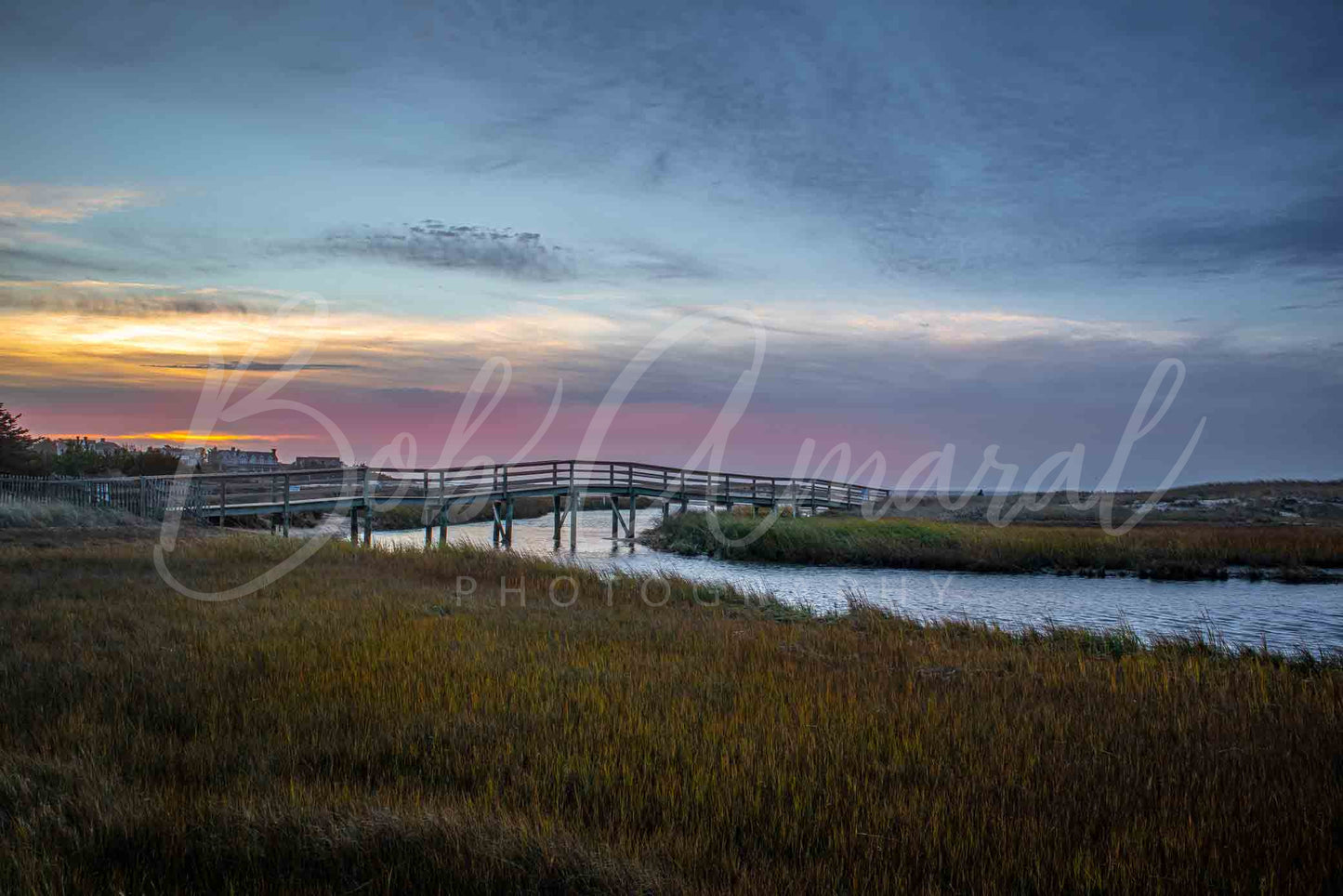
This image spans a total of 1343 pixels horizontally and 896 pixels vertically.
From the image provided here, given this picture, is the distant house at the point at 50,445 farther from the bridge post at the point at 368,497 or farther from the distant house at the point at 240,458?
the bridge post at the point at 368,497

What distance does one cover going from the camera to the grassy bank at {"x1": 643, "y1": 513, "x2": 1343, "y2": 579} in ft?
98.8

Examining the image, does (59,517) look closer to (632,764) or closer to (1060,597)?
(632,764)

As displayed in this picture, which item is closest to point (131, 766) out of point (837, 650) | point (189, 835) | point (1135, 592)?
point (189, 835)

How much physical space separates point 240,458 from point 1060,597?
5844 centimetres

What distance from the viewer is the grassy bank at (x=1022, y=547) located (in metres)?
30.1

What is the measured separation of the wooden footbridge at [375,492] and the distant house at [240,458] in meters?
9.87

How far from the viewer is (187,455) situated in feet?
162

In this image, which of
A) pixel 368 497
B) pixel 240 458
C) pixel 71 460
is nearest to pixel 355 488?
pixel 368 497

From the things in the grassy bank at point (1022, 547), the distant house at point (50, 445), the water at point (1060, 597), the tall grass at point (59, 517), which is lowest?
the water at point (1060, 597)

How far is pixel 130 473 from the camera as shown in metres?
44.4

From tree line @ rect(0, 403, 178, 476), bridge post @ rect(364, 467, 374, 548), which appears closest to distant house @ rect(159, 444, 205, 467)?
tree line @ rect(0, 403, 178, 476)

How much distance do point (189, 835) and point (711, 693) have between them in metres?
4.91

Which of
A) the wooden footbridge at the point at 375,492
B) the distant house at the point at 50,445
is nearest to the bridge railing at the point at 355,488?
Answer: the wooden footbridge at the point at 375,492

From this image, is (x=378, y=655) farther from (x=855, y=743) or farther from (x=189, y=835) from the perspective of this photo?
(x=855, y=743)
